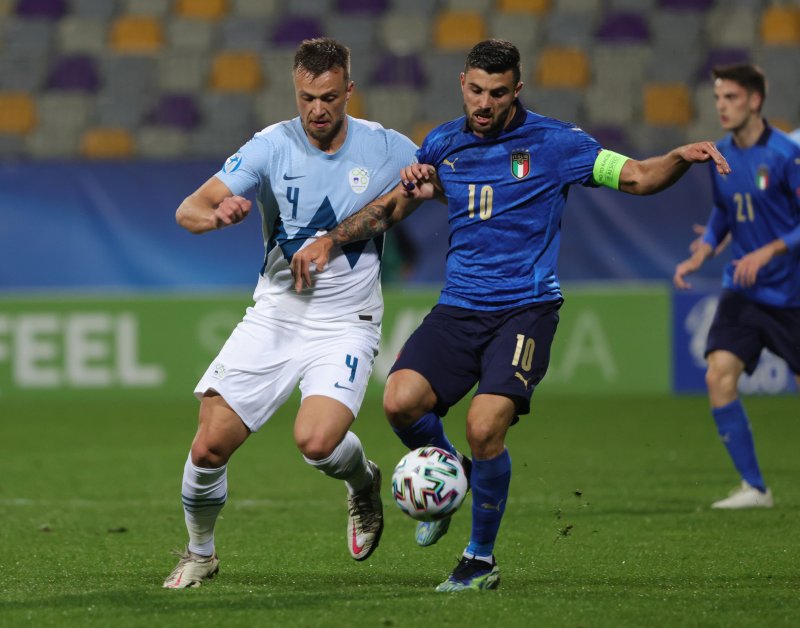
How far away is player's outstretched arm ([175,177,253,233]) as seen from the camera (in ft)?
17.0

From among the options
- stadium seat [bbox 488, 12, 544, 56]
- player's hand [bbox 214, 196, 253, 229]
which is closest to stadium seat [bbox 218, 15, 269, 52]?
stadium seat [bbox 488, 12, 544, 56]

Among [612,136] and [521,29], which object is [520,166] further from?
[521,29]

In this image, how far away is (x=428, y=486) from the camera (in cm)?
535

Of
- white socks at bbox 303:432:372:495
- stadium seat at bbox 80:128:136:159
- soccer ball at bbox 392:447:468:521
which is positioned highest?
soccer ball at bbox 392:447:468:521

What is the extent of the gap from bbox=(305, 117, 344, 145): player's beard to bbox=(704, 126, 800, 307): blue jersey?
111 inches

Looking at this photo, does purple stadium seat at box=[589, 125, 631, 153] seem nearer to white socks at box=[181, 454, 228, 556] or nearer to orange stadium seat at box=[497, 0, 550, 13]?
orange stadium seat at box=[497, 0, 550, 13]

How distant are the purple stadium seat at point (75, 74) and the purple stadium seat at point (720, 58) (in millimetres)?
6429

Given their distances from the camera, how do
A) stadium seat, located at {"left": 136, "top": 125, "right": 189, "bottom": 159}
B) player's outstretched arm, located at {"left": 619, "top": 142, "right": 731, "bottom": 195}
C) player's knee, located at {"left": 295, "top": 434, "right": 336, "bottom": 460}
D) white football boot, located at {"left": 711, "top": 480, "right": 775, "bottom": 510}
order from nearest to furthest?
player's outstretched arm, located at {"left": 619, "top": 142, "right": 731, "bottom": 195}, player's knee, located at {"left": 295, "top": 434, "right": 336, "bottom": 460}, white football boot, located at {"left": 711, "top": 480, "right": 775, "bottom": 510}, stadium seat, located at {"left": 136, "top": 125, "right": 189, "bottom": 159}

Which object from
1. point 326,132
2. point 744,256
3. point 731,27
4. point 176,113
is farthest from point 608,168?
point 731,27

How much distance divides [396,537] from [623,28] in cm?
1038

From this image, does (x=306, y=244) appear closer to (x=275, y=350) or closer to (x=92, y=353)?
(x=275, y=350)

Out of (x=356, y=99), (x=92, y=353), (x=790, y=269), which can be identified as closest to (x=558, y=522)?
(x=790, y=269)

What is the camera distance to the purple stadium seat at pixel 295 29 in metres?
16.5

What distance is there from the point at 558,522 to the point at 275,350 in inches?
87.6
